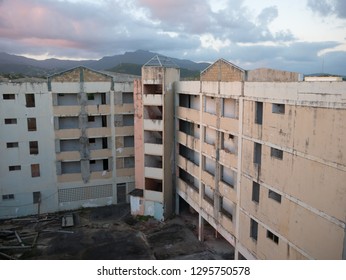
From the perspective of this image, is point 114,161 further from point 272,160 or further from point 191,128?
point 272,160

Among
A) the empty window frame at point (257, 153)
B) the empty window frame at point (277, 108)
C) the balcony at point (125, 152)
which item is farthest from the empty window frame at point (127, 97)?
the empty window frame at point (277, 108)

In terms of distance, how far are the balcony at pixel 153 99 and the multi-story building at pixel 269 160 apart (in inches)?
87.3

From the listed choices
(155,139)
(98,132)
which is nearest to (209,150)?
(155,139)

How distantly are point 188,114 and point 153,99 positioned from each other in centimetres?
324

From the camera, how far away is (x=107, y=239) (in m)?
24.8

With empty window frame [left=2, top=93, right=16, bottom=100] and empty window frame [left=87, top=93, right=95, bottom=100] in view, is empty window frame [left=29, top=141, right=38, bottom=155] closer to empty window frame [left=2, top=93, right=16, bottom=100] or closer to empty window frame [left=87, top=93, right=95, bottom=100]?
empty window frame [left=2, top=93, right=16, bottom=100]

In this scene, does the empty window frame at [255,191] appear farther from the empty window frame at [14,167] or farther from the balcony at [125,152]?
the empty window frame at [14,167]

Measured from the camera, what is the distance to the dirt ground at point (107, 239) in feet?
73.9

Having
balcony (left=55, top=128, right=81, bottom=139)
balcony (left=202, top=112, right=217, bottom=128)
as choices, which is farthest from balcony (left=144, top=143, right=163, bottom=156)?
balcony (left=55, top=128, right=81, bottom=139)

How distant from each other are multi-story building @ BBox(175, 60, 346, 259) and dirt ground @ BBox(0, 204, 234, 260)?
7.20 feet

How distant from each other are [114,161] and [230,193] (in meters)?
13.9

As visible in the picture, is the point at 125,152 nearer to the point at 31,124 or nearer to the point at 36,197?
the point at 31,124

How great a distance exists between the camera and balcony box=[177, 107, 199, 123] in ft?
78.1
